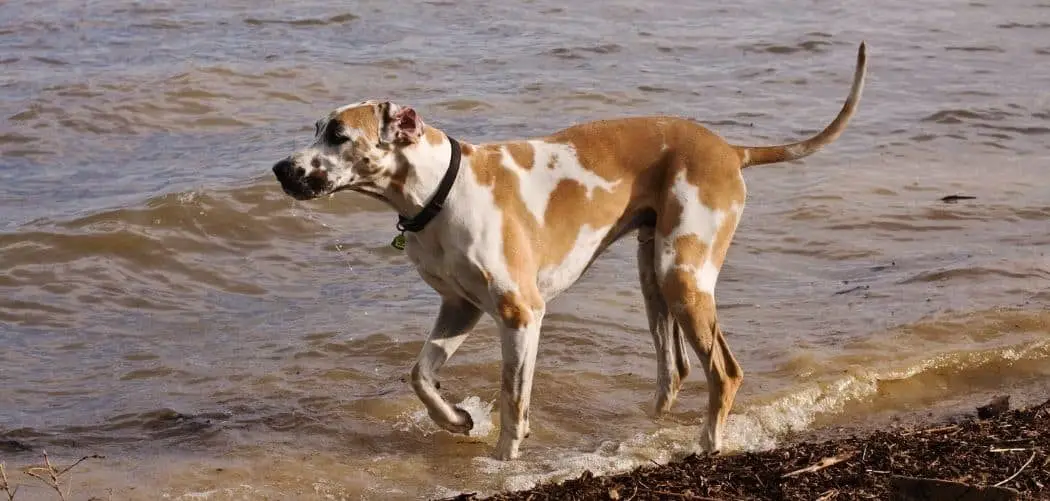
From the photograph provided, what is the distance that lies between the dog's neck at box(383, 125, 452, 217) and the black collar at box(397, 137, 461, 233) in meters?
0.02

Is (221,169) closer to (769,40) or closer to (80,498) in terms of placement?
(80,498)

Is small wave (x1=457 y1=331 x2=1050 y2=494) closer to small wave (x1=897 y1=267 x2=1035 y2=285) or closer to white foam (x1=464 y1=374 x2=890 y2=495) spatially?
white foam (x1=464 y1=374 x2=890 y2=495)

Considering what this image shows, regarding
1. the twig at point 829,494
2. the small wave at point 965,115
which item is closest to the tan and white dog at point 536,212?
the twig at point 829,494

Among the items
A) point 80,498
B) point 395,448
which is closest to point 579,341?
point 395,448

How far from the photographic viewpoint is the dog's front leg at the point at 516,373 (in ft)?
20.5

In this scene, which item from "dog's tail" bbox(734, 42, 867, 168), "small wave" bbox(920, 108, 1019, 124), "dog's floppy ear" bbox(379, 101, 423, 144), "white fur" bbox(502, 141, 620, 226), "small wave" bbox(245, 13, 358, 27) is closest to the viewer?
"dog's floppy ear" bbox(379, 101, 423, 144)

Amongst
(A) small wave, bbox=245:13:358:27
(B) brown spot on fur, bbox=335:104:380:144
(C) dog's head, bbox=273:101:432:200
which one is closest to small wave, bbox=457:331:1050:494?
(C) dog's head, bbox=273:101:432:200

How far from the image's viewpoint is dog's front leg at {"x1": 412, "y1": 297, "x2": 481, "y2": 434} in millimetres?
6566

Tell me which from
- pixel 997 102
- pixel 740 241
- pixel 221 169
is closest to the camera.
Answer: pixel 740 241

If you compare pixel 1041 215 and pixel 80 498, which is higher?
pixel 80 498

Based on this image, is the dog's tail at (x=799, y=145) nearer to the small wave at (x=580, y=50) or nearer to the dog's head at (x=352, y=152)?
the dog's head at (x=352, y=152)

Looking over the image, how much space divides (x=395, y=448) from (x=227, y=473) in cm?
87

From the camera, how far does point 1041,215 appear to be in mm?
10977

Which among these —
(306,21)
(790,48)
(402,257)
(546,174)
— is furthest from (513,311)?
(306,21)
